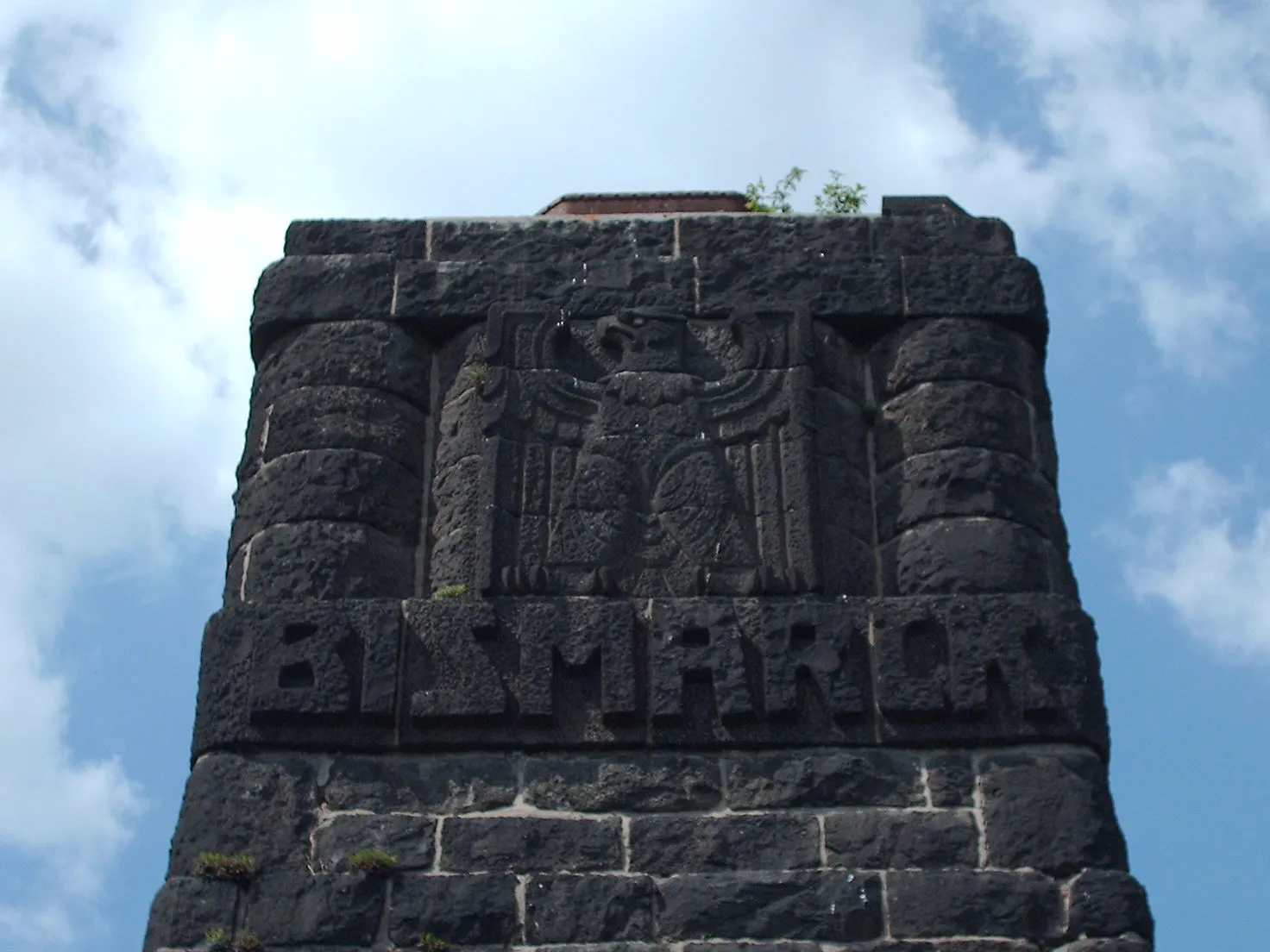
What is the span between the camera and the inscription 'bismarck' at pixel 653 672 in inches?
273

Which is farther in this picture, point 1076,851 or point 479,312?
point 479,312

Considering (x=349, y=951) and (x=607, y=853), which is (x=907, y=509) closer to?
(x=607, y=853)

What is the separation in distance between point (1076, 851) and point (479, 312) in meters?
2.79

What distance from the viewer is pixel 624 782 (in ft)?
22.4

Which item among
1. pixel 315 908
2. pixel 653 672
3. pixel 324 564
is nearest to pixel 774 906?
pixel 653 672

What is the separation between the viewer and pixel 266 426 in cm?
779

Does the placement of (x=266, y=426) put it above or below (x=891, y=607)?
above

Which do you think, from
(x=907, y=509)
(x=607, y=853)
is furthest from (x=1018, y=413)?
(x=607, y=853)

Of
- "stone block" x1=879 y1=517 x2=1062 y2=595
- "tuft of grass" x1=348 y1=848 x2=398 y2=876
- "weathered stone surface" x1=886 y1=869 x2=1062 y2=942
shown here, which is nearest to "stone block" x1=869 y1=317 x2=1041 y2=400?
"stone block" x1=879 y1=517 x2=1062 y2=595

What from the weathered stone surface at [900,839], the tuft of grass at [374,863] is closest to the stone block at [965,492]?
the weathered stone surface at [900,839]

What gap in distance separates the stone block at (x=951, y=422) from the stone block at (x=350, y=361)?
5.24ft

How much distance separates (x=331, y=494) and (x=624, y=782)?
143 centimetres

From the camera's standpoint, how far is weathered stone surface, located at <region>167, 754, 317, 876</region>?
6738mm

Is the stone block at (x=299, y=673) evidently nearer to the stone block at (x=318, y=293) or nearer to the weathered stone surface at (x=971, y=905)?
the stone block at (x=318, y=293)
